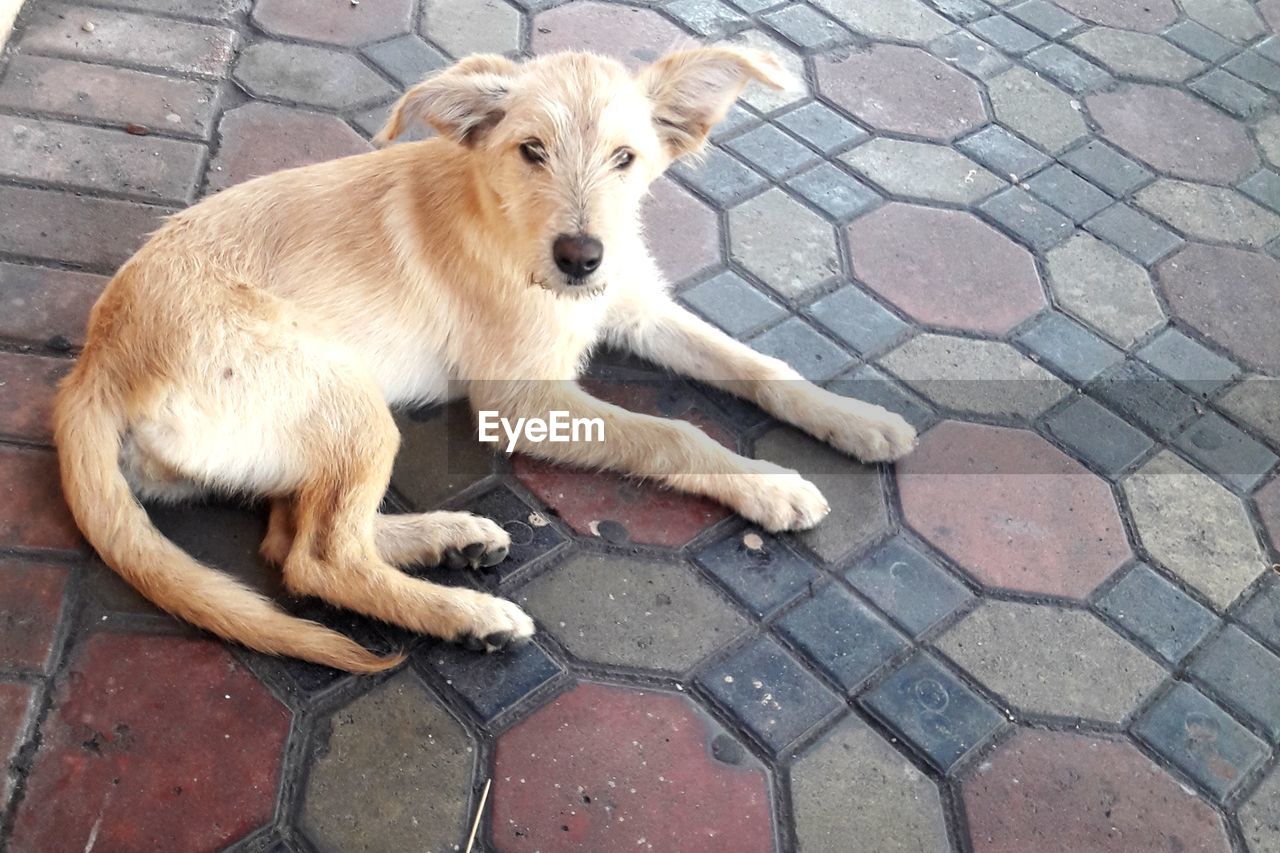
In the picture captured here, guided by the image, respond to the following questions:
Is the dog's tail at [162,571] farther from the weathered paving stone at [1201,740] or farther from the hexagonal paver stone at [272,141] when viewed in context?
the weathered paving stone at [1201,740]

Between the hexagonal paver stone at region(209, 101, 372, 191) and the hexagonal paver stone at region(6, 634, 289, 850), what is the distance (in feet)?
6.61

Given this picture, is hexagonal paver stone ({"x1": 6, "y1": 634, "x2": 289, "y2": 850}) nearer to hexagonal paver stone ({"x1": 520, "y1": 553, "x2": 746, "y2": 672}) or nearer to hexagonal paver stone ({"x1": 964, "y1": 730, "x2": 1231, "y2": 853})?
hexagonal paver stone ({"x1": 520, "y1": 553, "x2": 746, "y2": 672})

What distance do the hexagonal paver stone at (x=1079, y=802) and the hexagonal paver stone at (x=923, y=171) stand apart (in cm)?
252

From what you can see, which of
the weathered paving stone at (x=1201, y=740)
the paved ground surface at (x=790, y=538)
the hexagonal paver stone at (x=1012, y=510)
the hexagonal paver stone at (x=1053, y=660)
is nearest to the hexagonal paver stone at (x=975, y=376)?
the paved ground surface at (x=790, y=538)

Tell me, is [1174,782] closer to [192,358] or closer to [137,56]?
[192,358]

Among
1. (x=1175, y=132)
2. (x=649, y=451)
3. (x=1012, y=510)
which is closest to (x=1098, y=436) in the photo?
(x=1012, y=510)

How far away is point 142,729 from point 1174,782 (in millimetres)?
2629

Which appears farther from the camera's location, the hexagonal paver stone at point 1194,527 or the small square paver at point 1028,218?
the small square paver at point 1028,218

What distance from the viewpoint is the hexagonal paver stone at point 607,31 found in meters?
5.06

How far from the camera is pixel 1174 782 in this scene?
2871 mm

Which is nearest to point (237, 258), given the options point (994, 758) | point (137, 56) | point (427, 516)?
point (427, 516)

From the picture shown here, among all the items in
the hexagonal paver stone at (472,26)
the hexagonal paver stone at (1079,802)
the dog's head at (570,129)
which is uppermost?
the dog's head at (570,129)

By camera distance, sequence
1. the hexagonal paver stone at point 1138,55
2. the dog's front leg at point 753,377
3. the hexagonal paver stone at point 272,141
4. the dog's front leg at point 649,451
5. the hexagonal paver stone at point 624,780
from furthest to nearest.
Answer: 1. the hexagonal paver stone at point 1138,55
2. the hexagonal paver stone at point 272,141
3. the dog's front leg at point 753,377
4. the dog's front leg at point 649,451
5. the hexagonal paver stone at point 624,780

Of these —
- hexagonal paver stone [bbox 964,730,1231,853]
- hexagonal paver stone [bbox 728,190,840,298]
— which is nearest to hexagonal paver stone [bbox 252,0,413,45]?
hexagonal paver stone [bbox 728,190,840,298]
